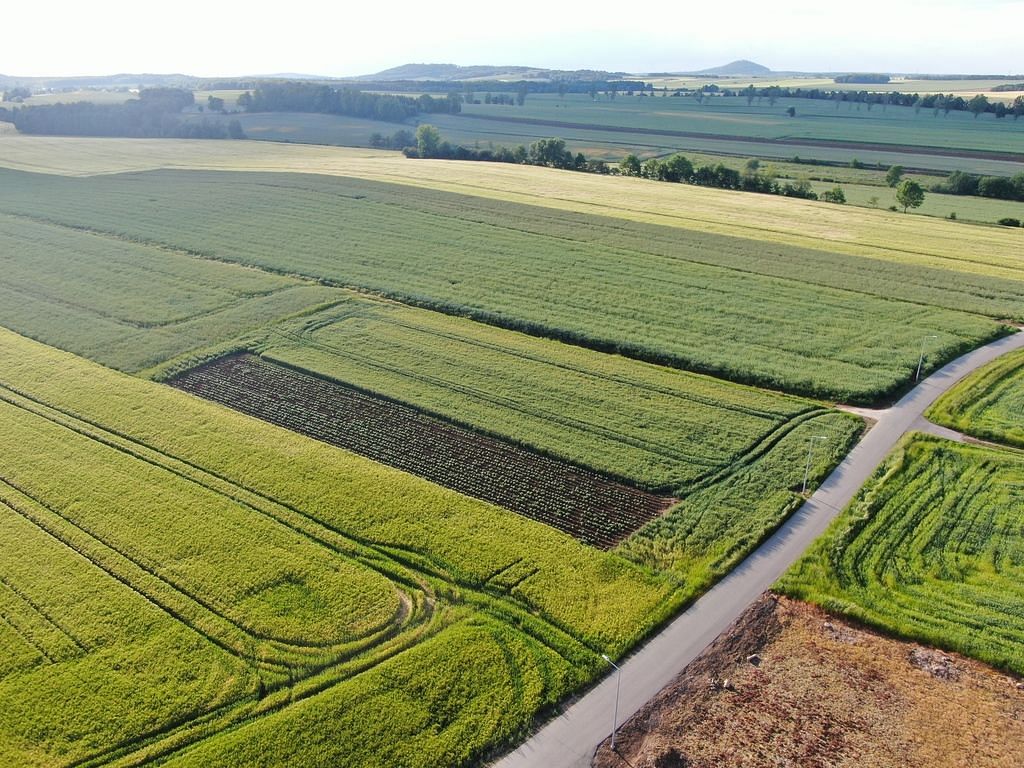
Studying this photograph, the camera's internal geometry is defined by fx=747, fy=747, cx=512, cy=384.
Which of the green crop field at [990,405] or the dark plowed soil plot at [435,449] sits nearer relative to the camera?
the dark plowed soil plot at [435,449]

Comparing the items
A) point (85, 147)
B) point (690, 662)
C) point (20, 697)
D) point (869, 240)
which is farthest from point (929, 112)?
point (20, 697)

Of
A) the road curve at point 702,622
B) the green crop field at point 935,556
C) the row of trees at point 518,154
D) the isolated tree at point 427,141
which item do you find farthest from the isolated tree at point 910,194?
the isolated tree at point 427,141

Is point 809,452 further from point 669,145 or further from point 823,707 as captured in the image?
point 669,145

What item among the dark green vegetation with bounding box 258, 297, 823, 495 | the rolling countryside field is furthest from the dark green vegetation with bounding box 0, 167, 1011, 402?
the dark green vegetation with bounding box 258, 297, 823, 495

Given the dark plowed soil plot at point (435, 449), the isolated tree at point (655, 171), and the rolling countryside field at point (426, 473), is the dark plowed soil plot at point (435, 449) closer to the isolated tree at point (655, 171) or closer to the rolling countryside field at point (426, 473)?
the rolling countryside field at point (426, 473)

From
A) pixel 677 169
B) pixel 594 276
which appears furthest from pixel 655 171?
pixel 594 276

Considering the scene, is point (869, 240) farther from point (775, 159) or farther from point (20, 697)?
point (20, 697)
